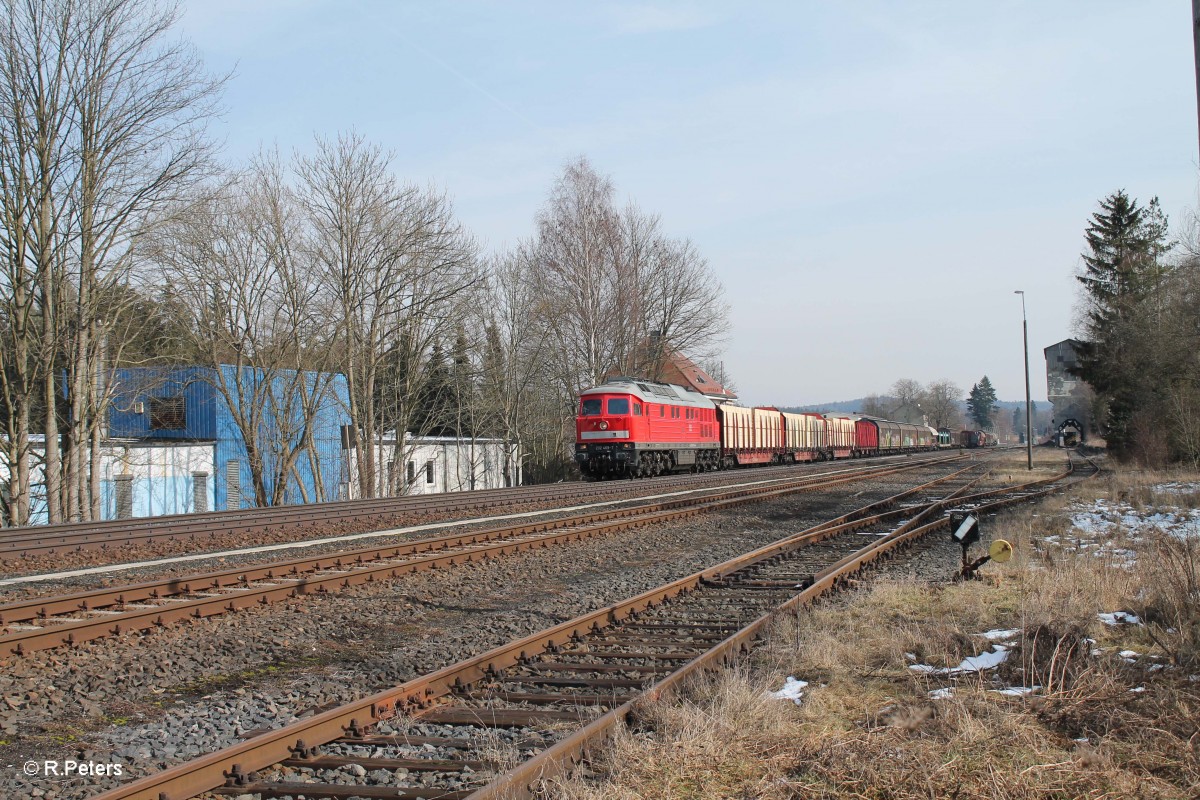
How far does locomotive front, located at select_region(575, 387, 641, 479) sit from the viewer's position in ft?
94.1

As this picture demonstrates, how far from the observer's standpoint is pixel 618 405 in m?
28.8

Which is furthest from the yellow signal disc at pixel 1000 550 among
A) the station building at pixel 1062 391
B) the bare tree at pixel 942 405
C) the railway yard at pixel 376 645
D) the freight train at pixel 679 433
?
the bare tree at pixel 942 405

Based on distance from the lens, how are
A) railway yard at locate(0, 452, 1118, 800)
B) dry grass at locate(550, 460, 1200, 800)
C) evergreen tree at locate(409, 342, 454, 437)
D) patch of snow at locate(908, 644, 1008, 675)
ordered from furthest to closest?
evergreen tree at locate(409, 342, 454, 437) → patch of snow at locate(908, 644, 1008, 675) → railway yard at locate(0, 452, 1118, 800) → dry grass at locate(550, 460, 1200, 800)

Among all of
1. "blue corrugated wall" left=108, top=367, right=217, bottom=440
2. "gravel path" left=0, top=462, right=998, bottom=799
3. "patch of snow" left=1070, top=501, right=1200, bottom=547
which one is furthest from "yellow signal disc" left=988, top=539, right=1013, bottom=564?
"blue corrugated wall" left=108, top=367, right=217, bottom=440

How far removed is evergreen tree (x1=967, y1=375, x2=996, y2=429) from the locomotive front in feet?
543

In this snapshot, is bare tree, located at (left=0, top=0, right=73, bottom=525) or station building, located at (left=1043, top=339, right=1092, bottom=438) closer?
bare tree, located at (left=0, top=0, right=73, bottom=525)

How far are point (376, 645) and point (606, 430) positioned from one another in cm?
2176

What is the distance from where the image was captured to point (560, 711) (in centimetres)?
508

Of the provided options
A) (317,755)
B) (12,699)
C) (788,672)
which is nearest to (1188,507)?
(788,672)

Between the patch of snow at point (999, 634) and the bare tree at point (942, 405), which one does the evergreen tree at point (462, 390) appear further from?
the bare tree at point (942, 405)

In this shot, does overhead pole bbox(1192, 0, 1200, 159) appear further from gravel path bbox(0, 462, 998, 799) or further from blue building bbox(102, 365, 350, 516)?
blue building bbox(102, 365, 350, 516)

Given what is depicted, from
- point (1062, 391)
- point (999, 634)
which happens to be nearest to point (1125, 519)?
point (999, 634)

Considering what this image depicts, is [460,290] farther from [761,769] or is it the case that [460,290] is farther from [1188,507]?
[761,769]

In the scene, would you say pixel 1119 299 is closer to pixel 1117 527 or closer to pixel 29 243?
pixel 1117 527
